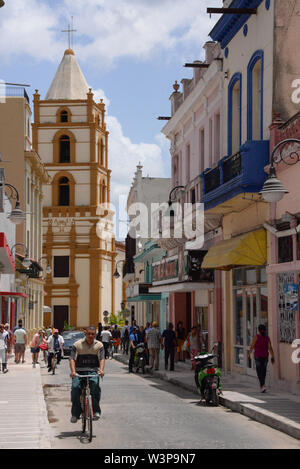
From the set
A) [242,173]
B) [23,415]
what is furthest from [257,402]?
[242,173]

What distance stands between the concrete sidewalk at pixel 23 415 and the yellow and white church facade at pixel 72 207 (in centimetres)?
4766

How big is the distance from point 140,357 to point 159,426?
1540cm

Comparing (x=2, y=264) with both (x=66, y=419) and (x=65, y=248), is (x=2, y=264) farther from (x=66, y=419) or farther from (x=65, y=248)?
(x=65, y=248)

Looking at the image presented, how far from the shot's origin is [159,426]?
543 inches

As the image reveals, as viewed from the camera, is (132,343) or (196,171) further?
(196,171)

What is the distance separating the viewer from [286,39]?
2105 cm

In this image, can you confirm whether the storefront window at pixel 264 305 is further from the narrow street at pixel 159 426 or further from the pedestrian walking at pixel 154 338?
the pedestrian walking at pixel 154 338

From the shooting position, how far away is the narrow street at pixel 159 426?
11.8 meters

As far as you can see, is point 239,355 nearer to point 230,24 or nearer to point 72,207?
point 230,24

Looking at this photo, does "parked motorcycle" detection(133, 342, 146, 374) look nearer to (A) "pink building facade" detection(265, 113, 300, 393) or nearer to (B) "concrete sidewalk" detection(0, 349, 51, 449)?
(B) "concrete sidewalk" detection(0, 349, 51, 449)

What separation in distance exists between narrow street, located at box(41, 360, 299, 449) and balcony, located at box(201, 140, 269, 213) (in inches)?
214

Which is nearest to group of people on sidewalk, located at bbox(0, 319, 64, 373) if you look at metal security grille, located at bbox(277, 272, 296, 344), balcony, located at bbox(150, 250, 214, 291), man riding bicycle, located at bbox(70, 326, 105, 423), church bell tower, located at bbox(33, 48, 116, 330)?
balcony, located at bbox(150, 250, 214, 291)

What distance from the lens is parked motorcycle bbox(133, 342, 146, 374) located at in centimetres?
2895
